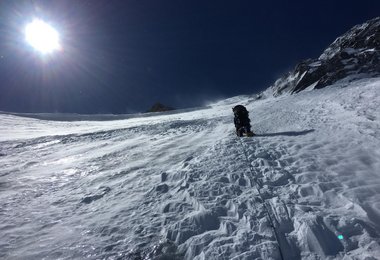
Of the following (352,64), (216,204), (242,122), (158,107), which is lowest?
(216,204)

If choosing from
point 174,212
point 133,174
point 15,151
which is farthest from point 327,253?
point 15,151

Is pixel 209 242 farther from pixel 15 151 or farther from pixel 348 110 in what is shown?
pixel 15 151

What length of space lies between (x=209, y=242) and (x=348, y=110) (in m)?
11.8

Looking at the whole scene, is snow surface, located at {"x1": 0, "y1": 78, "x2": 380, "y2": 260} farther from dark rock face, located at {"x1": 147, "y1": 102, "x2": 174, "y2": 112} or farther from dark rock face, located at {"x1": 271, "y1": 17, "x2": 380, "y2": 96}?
dark rock face, located at {"x1": 147, "y1": 102, "x2": 174, "y2": 112}

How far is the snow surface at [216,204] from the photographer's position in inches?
160

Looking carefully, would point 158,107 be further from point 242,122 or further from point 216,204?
point 216,204

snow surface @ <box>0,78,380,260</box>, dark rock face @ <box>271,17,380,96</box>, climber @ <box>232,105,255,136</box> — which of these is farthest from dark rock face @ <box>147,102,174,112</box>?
snow surface @ <box>0,78,380,260</box>

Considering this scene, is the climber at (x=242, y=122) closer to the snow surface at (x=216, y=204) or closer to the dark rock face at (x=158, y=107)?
the snow surface at (x=216, y=204)

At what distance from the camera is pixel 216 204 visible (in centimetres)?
545

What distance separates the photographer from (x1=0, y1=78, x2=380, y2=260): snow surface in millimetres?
4074

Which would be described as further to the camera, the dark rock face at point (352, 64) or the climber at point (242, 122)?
the dark rock face at point (352, 64)

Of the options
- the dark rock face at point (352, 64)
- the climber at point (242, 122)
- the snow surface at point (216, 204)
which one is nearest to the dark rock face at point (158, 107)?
the dark rock face at point (352, 64)

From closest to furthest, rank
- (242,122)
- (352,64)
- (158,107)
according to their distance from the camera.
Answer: (242,122) → (352,64) → (158,107)

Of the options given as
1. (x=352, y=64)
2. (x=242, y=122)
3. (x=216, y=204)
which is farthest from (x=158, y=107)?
(x=216, y=204)
